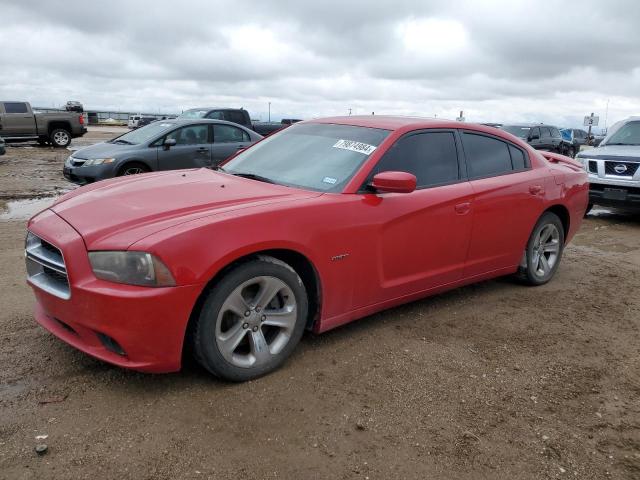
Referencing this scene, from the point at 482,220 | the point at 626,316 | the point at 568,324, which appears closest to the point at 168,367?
the point at 482,220

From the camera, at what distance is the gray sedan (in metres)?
9.40

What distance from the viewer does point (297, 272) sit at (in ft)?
11.3

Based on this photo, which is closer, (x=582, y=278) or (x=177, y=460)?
(x=177, y=460)

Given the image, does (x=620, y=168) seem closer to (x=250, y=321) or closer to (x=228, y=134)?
(x=228, y=134)

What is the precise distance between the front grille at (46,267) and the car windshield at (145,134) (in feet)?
22.7

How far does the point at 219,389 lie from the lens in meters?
3.09

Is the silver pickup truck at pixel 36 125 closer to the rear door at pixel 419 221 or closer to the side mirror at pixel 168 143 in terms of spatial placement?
the side mirror at pixel 168 143

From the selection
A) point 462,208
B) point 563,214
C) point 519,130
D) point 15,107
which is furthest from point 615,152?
point 15,107

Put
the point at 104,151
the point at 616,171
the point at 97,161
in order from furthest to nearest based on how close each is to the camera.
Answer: the point at 104,151 < the point at 97,161 < the point at 616,171

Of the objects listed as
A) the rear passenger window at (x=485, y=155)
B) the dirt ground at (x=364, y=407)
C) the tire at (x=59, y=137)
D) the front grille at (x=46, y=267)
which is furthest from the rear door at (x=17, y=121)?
the rear passenger window at (x=485, y=155)

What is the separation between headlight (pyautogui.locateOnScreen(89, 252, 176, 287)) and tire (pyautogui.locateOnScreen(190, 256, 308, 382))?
286mm

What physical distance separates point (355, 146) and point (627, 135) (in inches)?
323

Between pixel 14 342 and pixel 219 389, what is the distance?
1506 millimetres

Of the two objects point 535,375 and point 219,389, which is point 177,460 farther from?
point 535,375
